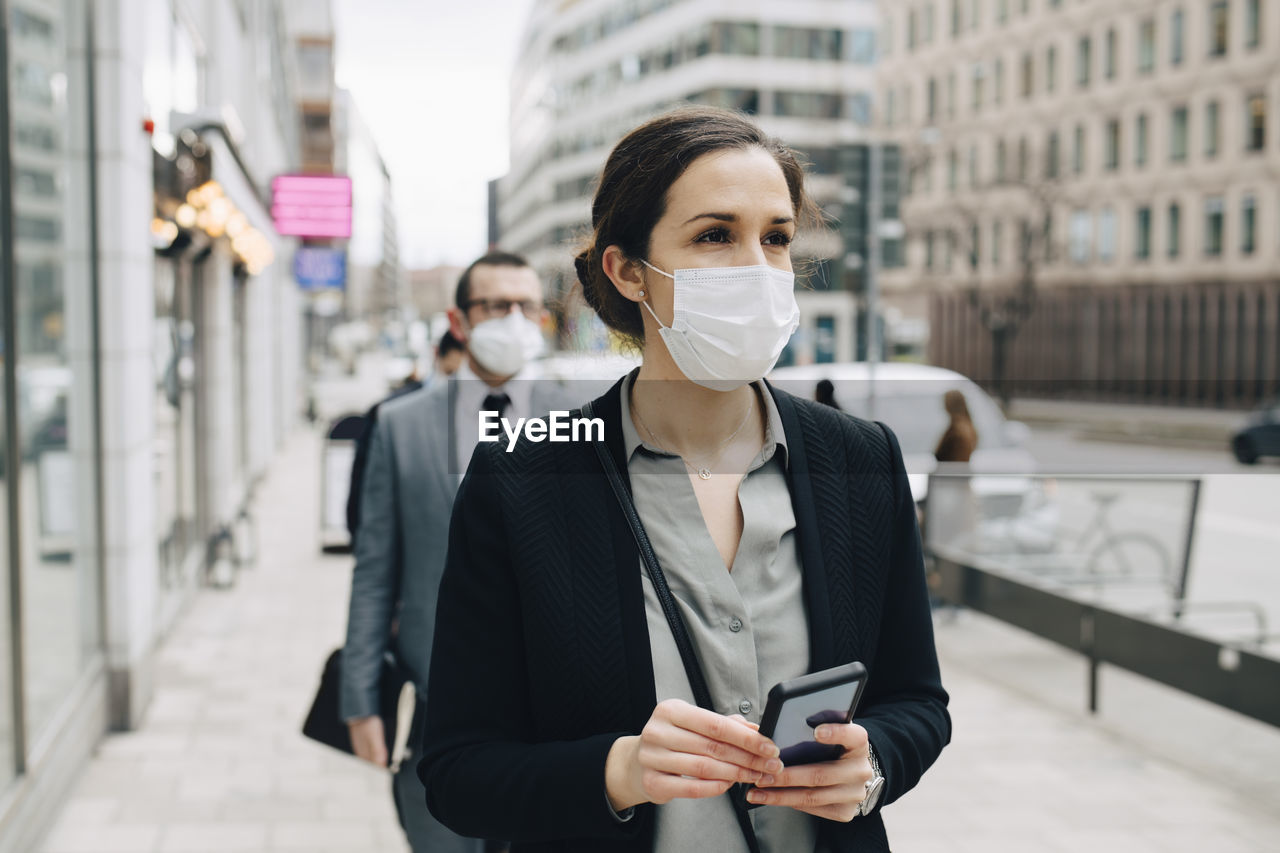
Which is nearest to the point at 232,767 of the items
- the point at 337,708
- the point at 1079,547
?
the point at 337,708

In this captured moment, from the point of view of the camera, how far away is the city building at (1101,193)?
37250 mm

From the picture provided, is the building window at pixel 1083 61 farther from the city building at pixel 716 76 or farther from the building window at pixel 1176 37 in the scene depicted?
the city building at pixel 716 76

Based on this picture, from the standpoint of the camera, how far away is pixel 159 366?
896 centimetres

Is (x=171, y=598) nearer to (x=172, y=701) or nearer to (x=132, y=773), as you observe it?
(x=172, y=701)

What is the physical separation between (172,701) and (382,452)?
4.20 metres

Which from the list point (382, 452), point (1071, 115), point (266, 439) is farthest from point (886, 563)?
point (1071, 115)

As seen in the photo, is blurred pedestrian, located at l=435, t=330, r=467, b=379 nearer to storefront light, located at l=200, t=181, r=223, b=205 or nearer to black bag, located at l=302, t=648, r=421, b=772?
black bag, located at l=302, t=648, r=421, b=772

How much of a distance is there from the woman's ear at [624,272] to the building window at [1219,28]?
A: 4035 cm

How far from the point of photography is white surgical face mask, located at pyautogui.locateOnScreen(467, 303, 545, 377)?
3.25 metres

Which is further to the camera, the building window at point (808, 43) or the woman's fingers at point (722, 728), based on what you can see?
the building window at point (808, 43)

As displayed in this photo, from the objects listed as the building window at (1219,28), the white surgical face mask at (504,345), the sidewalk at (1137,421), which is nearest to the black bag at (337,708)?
the white surgical face mask at (504,345)

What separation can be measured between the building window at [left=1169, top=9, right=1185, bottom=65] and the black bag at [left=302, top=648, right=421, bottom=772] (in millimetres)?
40443

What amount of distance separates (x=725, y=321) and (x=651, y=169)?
0.22m

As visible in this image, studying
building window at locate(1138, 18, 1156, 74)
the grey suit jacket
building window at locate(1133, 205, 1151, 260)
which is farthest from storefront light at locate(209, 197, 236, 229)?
building window at locate(1133, 205, 1151, 260)
